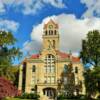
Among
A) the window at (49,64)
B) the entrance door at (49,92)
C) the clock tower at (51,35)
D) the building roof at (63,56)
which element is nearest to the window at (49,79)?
the window at (49,64)

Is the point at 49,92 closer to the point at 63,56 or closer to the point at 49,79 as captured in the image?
the point at 49,79

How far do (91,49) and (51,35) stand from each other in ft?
63.1

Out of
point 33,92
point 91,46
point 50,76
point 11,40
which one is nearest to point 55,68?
point 50,76

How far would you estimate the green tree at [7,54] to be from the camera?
5225cm

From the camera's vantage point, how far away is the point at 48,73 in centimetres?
7712

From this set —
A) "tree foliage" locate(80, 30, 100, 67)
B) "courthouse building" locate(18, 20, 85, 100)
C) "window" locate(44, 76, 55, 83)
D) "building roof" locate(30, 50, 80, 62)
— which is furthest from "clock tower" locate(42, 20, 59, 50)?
"tree foliage" locate(80, 30, 100, 67)

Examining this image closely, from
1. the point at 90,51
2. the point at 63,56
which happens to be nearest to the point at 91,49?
the point at 90,51

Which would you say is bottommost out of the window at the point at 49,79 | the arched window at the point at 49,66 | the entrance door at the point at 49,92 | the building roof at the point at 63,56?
the entrance door at the point at 49,92

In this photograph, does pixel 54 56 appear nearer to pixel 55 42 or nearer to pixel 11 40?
pixel 55 42

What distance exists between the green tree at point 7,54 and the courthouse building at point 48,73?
2196 centimetres

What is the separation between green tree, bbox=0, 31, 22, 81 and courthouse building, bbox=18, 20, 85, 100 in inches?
865

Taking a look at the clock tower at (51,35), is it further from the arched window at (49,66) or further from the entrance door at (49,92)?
the entrance door at (49,92)

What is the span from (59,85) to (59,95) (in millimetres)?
4358

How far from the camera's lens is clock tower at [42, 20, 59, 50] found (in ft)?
264
